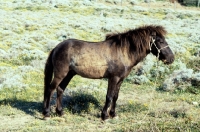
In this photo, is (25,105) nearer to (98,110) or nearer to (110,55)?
(98,110)

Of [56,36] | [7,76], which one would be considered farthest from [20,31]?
[7,76]

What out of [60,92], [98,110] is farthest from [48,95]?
[98,110]

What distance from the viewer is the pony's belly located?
759cm

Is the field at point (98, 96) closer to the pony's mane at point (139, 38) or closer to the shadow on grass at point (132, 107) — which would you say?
the shadow on grass at point (132, 107)

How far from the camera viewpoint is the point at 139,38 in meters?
7.65

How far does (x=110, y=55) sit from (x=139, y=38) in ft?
2.84

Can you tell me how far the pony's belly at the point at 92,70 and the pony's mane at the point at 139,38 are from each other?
797 mm

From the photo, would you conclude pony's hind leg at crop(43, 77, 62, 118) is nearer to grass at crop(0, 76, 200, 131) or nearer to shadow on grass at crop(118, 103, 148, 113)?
grass at crop(0, 76, 200, 131)

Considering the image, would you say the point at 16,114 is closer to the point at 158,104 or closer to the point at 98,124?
the point at 98,124

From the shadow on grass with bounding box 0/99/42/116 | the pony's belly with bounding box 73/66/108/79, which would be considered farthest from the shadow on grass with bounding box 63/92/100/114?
the pony's belly with bounding box 73/66/108/79

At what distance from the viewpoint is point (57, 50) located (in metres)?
7.76

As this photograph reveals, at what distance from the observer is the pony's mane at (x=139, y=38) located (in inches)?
301

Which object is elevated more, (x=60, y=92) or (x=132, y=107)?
(x=60, y=92)

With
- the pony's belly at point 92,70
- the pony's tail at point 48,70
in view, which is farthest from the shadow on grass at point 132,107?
the pony's tail at point 48,70
